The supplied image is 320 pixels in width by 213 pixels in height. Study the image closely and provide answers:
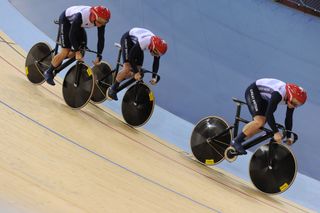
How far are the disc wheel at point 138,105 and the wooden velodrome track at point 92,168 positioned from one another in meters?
0.12

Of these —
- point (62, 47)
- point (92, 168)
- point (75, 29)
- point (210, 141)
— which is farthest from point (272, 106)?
point (62, 47)

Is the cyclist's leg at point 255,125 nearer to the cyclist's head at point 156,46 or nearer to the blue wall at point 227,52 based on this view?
the cyclist's head at point 156,46

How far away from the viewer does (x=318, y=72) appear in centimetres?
712

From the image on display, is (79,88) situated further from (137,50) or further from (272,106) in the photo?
(272,106)

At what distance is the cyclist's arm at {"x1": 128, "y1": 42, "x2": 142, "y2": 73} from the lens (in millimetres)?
5859

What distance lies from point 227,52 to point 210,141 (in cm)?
210

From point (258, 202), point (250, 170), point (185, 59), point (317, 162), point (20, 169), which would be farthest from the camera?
point (185, 59)

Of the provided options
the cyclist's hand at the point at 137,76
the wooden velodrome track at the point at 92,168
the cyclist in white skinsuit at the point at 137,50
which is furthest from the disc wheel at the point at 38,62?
the cyclist's hand at the point at 137,76

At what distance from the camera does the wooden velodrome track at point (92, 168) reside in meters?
3.51

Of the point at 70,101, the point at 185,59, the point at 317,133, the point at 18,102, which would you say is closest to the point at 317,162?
the point at 317,133

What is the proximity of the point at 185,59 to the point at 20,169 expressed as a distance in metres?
4.23

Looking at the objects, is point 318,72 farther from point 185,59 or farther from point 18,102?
point 18,102

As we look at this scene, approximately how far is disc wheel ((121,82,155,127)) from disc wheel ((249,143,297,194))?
1301 mm

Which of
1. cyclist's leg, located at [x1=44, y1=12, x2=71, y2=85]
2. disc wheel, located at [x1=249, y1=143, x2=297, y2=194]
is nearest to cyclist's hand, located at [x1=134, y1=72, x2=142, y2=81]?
cyclist's leg, located at [x1=44, y1=12, x2=71, y2=85]
